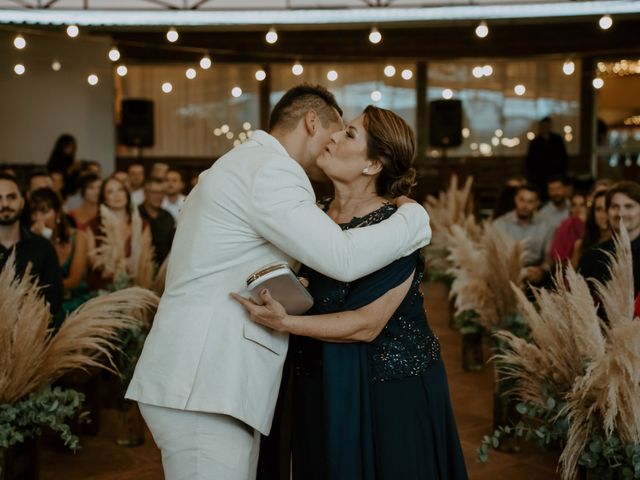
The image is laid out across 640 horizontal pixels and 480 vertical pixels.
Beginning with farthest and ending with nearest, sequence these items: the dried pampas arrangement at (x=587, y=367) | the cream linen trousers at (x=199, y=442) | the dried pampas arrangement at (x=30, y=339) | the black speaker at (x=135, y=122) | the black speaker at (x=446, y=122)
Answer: the black speaker at (x=446, y=122)
the black speaker at (x=135, y=122)
the dried pampas arrangement at (x=30, y=339)
the dried pampas arrangement at (x=587, y=367)
the cream linen trousers at (x=199, y=442)

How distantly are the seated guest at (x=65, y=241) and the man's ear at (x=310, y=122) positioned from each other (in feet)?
11.3

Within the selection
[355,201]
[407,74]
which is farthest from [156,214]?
[407,74]

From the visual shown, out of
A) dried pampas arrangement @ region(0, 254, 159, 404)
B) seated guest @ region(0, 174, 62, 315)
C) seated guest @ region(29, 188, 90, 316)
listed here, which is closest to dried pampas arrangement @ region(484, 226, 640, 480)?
dried pampas arrangement @ region(0, 254, 159, 404)

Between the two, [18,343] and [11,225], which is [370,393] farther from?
[11,225]

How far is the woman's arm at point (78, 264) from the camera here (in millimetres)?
5520

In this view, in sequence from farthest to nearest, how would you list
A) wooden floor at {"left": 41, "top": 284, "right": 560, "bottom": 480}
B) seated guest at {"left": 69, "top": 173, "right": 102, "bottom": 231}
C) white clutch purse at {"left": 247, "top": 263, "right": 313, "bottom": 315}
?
seated guest at {"left": 69, "top": 173, "right": 102, "bottom": 231} < wooden floor at {"left": 41, "top": 284, "right": 560, "bottom": 480} < white clutch purse at {"left": 247, "top": 263, "right": 313, "bottom": 315}

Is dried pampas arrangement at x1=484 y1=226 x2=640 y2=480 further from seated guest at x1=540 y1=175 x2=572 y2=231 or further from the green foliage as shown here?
seated guest at x1=540 y1=175 x2=572 y2=231

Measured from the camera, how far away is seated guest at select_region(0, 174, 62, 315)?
4324 millimetres

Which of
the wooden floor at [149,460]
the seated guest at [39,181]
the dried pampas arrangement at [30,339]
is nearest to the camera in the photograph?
the dried pampas arrangement at [30,339]

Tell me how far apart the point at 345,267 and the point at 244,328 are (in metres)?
0.32

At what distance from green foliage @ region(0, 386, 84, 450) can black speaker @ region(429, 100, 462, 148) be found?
11865mm

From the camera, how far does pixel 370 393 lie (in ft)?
7.46

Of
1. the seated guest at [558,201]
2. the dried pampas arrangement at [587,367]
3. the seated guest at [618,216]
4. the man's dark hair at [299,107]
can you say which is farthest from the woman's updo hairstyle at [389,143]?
the seated guest at [558,201]

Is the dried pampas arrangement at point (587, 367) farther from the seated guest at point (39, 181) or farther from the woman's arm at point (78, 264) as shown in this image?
the seated guest at point (39, 181)
